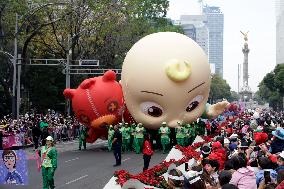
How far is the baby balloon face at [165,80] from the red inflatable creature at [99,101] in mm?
1415

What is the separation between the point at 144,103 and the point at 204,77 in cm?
265

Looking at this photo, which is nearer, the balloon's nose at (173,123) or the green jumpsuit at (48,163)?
the green jumpsuit at (48,163)

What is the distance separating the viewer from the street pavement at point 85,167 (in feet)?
55.7

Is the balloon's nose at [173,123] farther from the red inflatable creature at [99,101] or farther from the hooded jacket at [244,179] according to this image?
the hooded jacket at [244,179]

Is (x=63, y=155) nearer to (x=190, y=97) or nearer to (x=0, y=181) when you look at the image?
(x=190, y=97)

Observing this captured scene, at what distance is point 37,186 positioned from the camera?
16.4 metres

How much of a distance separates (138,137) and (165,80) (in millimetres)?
3360

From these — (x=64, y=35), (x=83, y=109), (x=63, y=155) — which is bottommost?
(x=63, y=155)

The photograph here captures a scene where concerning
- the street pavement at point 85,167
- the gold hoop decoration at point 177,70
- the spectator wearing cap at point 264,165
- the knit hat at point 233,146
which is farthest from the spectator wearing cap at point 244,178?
the gold hoop decoration at point 177,70

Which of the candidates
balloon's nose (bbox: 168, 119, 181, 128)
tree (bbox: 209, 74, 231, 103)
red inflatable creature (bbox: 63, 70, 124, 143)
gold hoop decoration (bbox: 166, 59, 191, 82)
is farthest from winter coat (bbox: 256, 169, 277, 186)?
tree (bbox: 209, 74, 231, 103)

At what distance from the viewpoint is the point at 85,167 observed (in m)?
21.2

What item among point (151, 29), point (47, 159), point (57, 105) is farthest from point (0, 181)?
point (151, 29)

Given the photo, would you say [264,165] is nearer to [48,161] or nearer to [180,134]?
[48,161]

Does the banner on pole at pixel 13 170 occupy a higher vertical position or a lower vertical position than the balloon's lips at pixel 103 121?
lower
